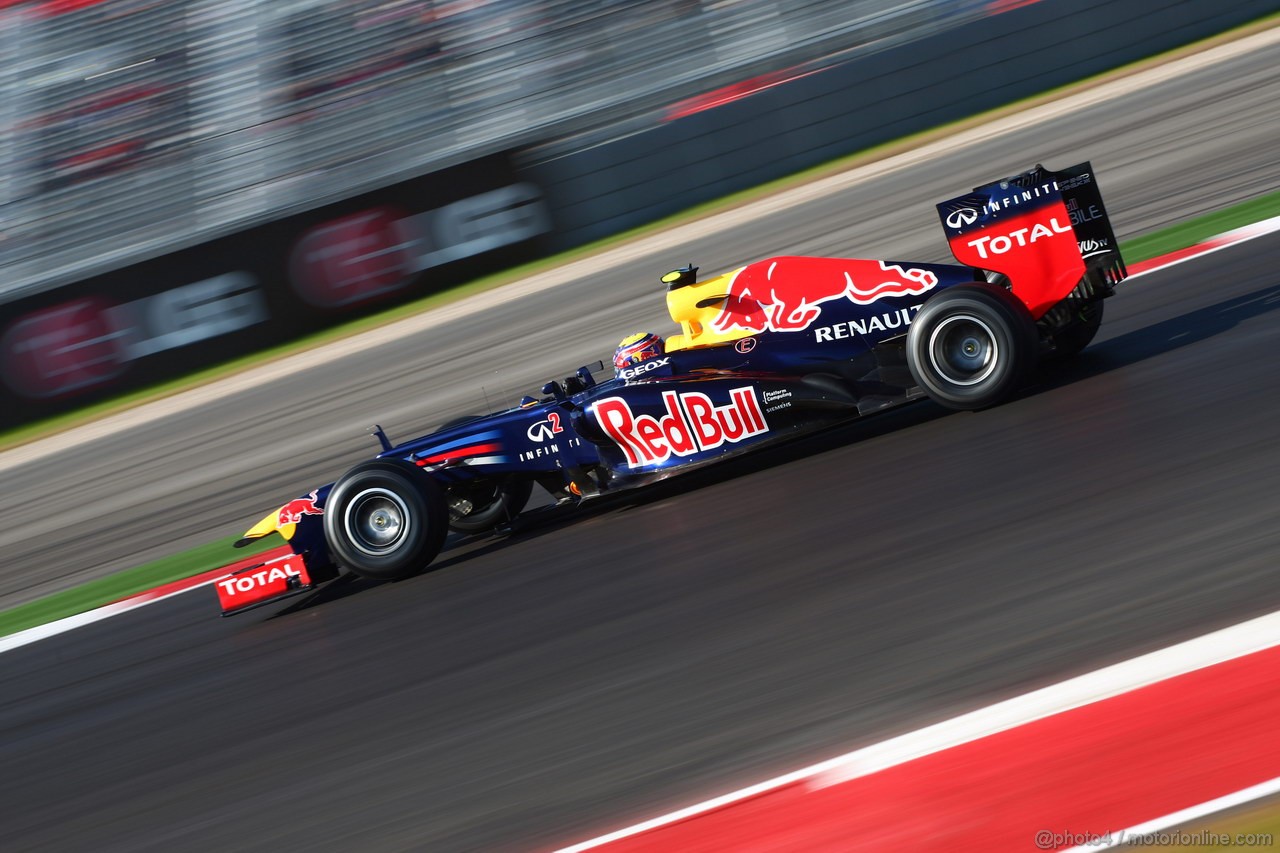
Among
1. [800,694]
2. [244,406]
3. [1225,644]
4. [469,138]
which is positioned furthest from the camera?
[469,138]

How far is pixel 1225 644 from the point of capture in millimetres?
3668

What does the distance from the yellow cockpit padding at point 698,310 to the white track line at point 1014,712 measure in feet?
9.51

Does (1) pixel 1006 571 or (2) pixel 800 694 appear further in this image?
(1) pixel 1006 571

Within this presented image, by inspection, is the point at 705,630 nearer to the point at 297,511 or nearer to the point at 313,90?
the point at 297,511

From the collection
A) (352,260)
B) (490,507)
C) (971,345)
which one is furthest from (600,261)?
(971,345)

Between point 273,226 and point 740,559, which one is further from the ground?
point 273,226

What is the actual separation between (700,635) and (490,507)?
240cm

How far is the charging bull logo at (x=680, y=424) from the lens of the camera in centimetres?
596

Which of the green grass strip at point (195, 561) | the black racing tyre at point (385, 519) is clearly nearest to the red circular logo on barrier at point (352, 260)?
the green grass strip at point (195, 561)

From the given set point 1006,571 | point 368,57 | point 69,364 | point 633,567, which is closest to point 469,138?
point 368,57

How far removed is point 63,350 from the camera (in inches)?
596

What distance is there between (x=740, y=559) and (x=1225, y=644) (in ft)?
6.91

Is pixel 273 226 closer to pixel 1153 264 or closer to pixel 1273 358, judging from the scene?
pixel 1153 264

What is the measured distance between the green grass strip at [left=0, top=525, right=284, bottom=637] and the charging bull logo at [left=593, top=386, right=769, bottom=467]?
10.6 ft
